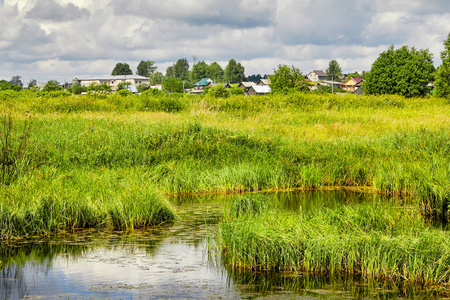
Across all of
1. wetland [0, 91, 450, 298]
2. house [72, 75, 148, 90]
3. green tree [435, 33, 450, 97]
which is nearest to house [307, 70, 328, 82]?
house [72, 75, 148, 90]

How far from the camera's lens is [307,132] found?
70.3ft

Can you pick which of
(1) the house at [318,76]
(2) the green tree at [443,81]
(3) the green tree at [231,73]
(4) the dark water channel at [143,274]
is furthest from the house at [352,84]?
(4) the dark water channel at [143,274]

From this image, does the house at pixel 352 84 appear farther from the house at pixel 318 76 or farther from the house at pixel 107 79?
the house at pixel 107 79

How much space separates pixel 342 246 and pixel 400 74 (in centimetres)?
4773

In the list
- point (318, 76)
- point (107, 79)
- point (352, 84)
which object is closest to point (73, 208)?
point (352, 84)

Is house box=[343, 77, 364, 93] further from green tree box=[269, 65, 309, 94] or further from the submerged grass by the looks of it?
the submerged grass

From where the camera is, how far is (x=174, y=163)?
50.4ft

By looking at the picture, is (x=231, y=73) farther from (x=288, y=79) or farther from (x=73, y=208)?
(x=73, y=208)

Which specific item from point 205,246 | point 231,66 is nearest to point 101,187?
point 205,246

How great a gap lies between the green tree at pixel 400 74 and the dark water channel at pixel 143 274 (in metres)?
45.6

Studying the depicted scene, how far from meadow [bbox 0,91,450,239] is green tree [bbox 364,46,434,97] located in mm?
28119

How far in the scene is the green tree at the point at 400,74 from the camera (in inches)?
2009

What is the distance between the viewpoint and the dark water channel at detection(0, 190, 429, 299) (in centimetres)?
685

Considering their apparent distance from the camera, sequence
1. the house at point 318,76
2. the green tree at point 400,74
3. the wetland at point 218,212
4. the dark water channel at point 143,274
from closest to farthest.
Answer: the dark water channel at point 143,274 → the wetland at point 218,212 → the green tree at point 400,74 → the house at point 318,76
